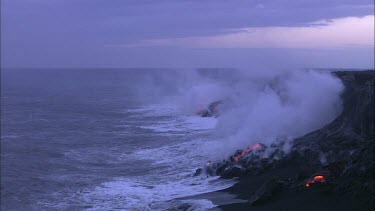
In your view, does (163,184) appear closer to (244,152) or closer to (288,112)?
(244,152)

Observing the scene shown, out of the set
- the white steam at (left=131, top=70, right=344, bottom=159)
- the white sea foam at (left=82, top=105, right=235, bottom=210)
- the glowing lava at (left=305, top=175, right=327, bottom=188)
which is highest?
the white steam at (left=131, top=70, right=344, bottom=159)

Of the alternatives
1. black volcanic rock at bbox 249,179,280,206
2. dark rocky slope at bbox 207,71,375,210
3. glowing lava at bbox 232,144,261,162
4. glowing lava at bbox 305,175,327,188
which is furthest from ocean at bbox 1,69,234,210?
glowing lava at bbox 305,175,327,188

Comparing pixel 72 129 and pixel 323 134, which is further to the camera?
pixel 72 129

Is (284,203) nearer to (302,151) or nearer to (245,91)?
(302,151)

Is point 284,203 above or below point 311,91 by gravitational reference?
below

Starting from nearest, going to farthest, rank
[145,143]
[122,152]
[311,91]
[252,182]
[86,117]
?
[252,182] → [311,91] → [122,152] → [145,143] → [86,117]

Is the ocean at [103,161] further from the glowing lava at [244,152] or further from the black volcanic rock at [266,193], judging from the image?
the glowing lava at [244,152]

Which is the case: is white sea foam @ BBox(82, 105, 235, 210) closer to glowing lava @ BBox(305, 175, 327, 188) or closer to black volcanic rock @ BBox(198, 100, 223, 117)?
glowing lava @ BBox(305, 175, 327, 188)

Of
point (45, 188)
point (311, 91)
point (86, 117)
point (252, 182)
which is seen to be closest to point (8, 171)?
point (45, 188)
